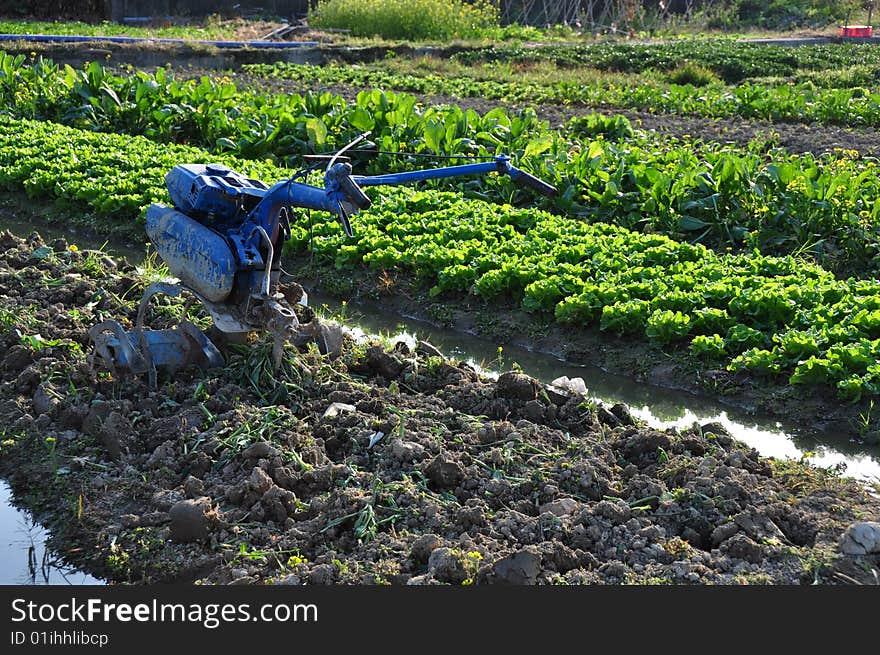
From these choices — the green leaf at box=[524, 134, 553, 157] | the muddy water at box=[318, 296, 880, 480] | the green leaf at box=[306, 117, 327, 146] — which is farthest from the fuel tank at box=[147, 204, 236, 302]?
the green leaf at box=[306, 117, 327, 146]

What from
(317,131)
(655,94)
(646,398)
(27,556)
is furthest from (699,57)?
(27,556)

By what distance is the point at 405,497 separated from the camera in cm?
477

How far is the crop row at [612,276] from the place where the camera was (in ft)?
21.3

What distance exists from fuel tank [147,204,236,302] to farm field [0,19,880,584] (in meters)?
0.49

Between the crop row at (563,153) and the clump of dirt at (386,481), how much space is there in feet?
11.1

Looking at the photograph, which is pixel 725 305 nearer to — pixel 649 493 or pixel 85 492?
pixel 649 493

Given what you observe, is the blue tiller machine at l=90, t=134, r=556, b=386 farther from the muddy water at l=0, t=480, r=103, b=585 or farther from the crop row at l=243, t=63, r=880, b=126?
the crop row at l=243, t=63, r=880, b=126

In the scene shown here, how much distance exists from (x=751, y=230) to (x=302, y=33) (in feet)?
58.4

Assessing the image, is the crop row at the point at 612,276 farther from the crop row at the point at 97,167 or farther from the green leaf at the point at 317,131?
the green leaf at the point at 317,131

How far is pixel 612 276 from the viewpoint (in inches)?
293

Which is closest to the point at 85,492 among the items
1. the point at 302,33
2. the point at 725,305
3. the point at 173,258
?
the point at 173,258

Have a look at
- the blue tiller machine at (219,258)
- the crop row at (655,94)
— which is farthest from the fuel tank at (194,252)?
the crop row at (655,94)

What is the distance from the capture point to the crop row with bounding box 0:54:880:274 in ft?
28.1

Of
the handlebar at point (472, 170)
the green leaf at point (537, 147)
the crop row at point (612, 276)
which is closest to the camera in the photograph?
the handlebar at point (472, 170)
